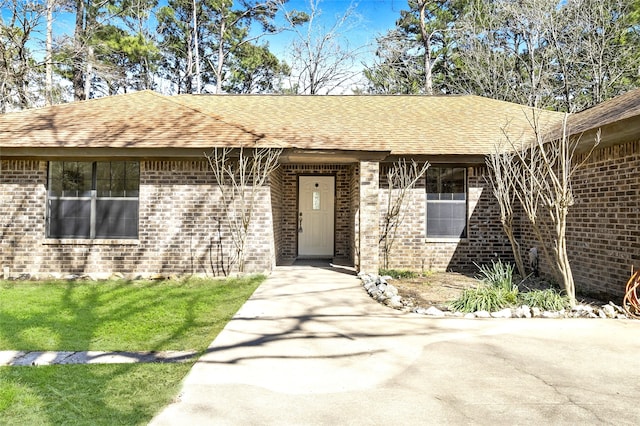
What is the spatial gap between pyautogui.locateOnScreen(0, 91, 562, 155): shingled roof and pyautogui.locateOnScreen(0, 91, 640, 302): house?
0.06m

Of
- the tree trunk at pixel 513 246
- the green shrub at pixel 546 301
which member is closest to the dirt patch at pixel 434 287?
the tree trunk at pixel 513 246

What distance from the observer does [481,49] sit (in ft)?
71.2

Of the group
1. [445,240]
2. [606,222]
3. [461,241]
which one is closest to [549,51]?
[461,241]

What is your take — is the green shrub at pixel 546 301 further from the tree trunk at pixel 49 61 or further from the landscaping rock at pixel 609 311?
the tree trunk at pixel 49 61

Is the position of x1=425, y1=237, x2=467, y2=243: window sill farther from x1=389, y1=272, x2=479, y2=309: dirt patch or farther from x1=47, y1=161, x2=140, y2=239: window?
x1=47, y1=161, x2=140, y2=239: window

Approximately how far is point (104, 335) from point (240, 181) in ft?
14.9

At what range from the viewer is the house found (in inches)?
334

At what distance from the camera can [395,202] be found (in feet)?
32.5

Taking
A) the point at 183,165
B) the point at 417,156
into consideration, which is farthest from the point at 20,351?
the point at 417,156

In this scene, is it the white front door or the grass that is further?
the white front door

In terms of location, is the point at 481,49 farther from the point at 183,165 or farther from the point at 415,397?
the point at 415,397

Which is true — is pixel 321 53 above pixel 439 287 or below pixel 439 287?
above

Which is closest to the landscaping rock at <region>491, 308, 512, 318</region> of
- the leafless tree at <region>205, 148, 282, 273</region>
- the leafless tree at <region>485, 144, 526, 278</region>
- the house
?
the leafless tree at <region>485, 144, 526, 278</region>

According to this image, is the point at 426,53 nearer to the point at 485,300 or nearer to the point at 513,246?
the point at 513,246
